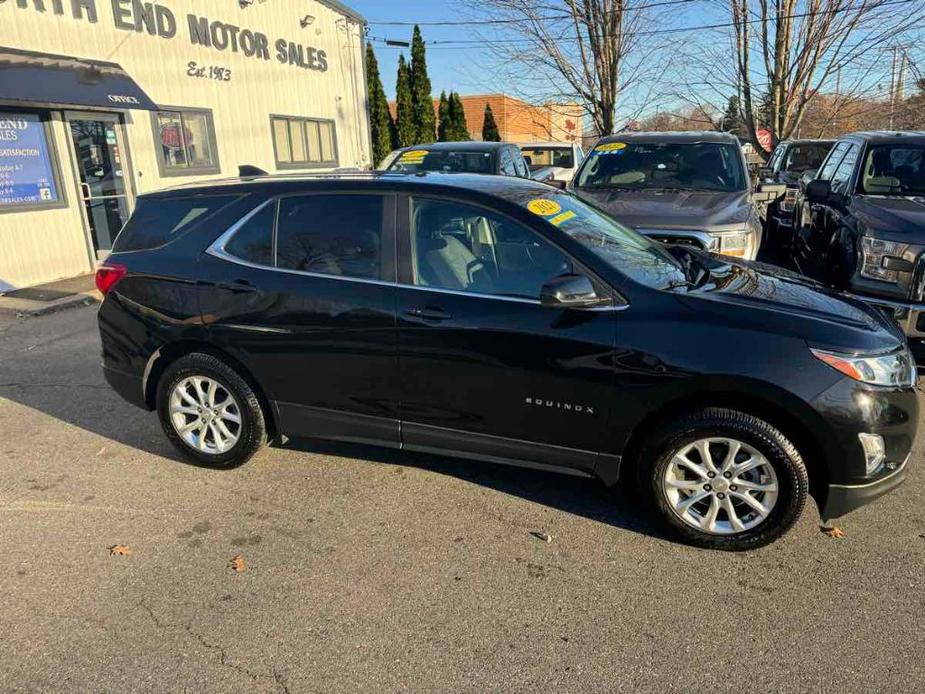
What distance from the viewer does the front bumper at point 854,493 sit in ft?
9.79

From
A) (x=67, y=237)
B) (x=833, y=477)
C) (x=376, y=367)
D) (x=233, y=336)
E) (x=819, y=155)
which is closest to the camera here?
(x=833, y=477)

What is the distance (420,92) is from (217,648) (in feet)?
91.6

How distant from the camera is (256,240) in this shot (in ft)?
12.6

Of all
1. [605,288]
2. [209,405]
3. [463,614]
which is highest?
[605,288]

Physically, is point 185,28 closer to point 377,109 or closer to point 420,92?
point 377,109

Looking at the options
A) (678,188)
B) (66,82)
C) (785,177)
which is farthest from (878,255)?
(66,82)

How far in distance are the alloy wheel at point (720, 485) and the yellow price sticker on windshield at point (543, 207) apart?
4.41 feet

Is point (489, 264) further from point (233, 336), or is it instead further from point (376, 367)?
point (233, 336)

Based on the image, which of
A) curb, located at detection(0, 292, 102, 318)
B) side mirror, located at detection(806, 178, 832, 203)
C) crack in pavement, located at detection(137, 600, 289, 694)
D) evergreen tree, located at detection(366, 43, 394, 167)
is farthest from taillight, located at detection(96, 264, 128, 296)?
evergreen tree, located at detection(366, 43, 394, 167)

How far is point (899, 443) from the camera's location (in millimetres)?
3010

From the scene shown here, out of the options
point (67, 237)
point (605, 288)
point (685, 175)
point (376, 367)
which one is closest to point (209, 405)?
point (376, 367)

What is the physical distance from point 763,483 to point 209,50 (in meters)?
12.9

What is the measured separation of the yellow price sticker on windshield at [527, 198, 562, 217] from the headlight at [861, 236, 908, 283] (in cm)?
265

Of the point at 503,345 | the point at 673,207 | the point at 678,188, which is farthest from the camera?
the point at 678,188
